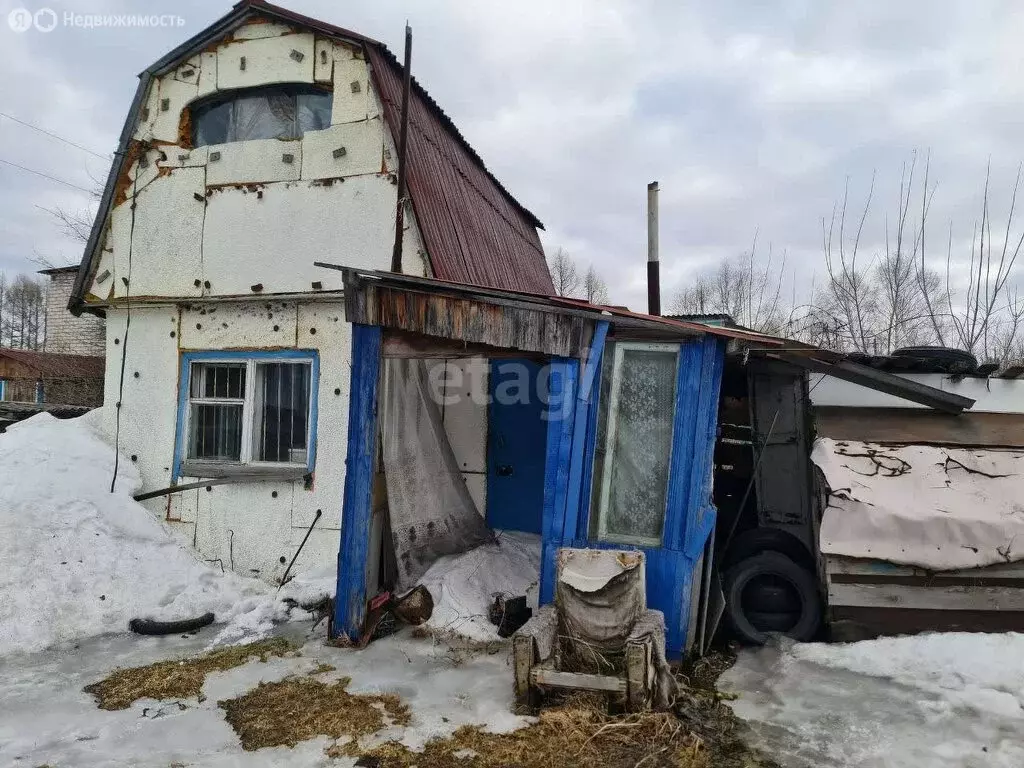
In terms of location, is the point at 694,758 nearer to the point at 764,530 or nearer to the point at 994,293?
the point at 764,530

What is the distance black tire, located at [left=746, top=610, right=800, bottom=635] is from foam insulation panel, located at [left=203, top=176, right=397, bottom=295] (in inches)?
210

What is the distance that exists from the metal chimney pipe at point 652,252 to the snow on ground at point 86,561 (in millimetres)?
6941

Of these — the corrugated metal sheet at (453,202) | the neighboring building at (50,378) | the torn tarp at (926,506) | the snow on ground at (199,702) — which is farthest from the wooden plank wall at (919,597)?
the neighboring building at (50,378)

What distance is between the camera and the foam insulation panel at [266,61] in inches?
302

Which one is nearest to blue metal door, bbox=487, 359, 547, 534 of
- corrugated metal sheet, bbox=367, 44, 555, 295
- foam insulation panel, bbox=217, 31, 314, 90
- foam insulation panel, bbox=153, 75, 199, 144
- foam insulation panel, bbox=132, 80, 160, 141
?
corrugated metal sheet, bbox=367, 44, 555, 295

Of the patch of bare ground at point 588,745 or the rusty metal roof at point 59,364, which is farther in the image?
the rusty metal roof at point 59,364

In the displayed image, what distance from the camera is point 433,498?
7.11 metres

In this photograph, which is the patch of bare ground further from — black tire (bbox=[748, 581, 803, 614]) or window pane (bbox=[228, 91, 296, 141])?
window pane (bbox=[228, 91, 296, 141])

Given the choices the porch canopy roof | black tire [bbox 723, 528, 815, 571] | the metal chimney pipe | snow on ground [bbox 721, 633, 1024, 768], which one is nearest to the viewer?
snow on ground [bbox 721, 633, 1024, 768]

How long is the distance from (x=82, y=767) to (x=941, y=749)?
511 cm

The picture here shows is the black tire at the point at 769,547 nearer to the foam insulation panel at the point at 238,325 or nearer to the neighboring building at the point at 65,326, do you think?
the foam insulation panel at the point at 238,325

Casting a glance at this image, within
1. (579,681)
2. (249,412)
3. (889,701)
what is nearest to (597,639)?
(579,681)

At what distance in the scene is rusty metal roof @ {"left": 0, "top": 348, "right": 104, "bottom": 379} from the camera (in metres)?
19.3

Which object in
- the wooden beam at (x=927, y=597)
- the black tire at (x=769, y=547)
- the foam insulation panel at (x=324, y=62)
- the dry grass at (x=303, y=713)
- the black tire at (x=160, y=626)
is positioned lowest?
the black tire at (x=160, y=626)
